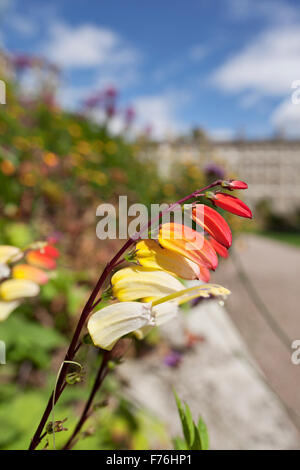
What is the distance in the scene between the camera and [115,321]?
0.39 metres

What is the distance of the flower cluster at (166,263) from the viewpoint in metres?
0.38

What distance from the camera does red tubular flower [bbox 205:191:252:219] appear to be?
0.39 m

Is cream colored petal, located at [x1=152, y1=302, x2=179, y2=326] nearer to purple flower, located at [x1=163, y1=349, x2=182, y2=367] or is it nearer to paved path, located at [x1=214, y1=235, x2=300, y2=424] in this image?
paved path, located at [x1=214, y1=235, x2=300, y2=424]

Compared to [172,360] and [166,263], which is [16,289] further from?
[172,360]

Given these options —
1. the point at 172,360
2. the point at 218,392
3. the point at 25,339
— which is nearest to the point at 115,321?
the point at 25,339

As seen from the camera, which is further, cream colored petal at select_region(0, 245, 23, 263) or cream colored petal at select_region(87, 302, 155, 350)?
cream colored petal at select_region(0, 245, 23, 263)

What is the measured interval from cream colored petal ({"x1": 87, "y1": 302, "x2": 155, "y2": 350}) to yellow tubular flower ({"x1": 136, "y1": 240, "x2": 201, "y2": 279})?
0.15ft

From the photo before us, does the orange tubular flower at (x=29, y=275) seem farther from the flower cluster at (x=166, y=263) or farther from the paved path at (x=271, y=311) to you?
the paved path at (x=271, y=311)

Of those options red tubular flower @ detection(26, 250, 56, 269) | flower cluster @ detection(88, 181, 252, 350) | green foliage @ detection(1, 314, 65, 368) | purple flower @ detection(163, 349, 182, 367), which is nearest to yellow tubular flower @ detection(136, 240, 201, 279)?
flower cluster @ detection(88, 181, 252, 350)

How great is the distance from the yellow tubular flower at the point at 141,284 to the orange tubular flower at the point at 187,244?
1.8 inches

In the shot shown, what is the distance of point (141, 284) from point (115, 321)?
1.9 inches

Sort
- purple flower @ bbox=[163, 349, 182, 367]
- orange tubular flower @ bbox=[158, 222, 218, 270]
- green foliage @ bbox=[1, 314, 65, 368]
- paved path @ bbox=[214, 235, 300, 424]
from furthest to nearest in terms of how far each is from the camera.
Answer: paved path @ bbox=[214, 235, 300, 424] → purple flower @ bbox=[163, 349, 182, 367] → green foliage @ bbox=[1, 314, 65, 368] → orange tubular flower @ bbox=[158, 222, 218, 270]

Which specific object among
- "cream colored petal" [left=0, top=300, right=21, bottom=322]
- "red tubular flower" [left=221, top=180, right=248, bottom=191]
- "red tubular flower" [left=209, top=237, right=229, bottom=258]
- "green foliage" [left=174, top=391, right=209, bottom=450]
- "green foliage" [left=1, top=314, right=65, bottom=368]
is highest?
"red tubular flower" [left=221, top=180, right=248, bottom=191]

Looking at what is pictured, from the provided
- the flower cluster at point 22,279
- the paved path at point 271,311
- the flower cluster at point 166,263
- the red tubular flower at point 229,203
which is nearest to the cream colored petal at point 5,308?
the flower cluster at point 22,279
